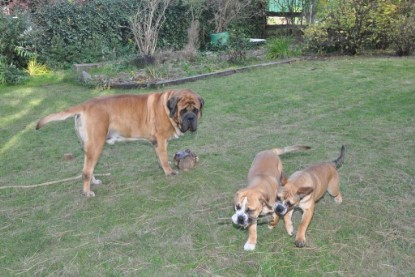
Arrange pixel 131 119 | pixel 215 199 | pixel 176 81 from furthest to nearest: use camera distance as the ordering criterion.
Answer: pixel 176 81, pixel 131 119, pixel 215 199

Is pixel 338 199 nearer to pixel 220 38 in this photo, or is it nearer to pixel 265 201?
pixel 265 201

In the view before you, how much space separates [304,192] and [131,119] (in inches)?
102

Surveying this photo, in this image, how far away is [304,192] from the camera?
161 inches

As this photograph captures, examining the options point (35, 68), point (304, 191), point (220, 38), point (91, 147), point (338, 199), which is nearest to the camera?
point (304, 191)

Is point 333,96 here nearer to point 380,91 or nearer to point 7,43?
point 380,91

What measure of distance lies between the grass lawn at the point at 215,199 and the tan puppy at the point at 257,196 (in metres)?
0.25

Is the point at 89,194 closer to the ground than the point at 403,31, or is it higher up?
closer to the ground

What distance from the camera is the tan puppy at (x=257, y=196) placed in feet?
12.8

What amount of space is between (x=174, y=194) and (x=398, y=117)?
463cm

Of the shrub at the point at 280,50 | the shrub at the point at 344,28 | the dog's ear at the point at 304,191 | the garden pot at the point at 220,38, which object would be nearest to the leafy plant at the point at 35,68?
the garden pot at the point at 220,38

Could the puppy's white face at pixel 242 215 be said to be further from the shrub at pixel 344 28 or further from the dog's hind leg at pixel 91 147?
the shrub at pixel 344 28

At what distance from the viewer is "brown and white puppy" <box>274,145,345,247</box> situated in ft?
13.4

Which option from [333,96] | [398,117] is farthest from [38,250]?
[333,96]

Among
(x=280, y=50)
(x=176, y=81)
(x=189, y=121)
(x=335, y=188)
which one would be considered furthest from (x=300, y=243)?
(x=280, y=50)
